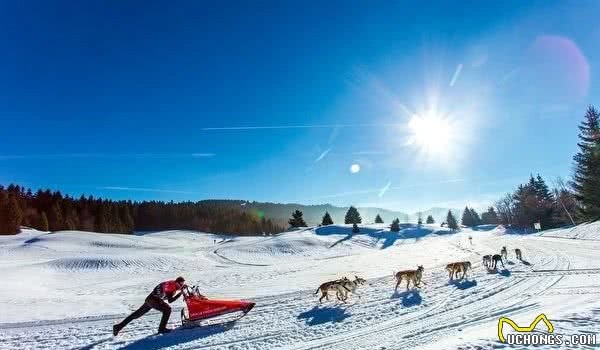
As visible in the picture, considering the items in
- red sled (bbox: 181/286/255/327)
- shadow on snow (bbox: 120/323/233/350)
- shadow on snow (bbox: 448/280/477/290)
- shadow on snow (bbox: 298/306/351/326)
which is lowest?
shadow on snow (bbox: 120/323/233/350)

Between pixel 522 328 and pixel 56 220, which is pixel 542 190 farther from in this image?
pixel 56 220

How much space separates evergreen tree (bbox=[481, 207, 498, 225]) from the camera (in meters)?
128

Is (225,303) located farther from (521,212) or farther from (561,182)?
(561,182)

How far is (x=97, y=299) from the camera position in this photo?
55.4ft

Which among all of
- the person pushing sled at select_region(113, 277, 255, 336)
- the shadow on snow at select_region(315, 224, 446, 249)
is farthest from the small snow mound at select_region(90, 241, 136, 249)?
the person pushing sled at select_region(113, 277, 255, 336)

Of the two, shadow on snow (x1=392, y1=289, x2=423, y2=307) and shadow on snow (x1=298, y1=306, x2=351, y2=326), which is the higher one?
shadow on snow (x1=392, y1=289, x2=423, y2=307)

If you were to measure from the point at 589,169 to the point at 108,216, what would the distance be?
103 m

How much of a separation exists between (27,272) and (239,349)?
2725 centimetres

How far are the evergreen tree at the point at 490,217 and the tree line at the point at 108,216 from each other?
270ft

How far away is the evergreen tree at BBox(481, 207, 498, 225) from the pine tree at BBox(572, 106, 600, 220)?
80.7 m

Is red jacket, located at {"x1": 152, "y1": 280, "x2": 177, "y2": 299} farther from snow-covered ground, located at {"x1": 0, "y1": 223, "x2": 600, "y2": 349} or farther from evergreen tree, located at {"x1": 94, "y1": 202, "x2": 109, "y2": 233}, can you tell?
evergreen tree, located at {"x1": 94, "y1": 202, "x2": 109, "y2": 233}

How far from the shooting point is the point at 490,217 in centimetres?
13338

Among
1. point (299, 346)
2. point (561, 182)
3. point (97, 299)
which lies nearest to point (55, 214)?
point (97, 299)

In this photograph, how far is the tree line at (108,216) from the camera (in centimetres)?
7638
